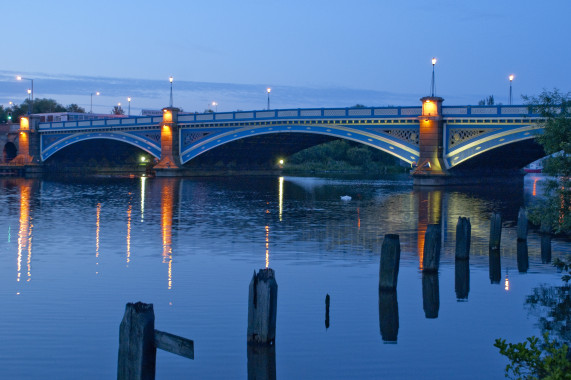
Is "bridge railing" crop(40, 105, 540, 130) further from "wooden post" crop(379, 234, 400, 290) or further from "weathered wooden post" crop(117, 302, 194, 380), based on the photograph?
"weathered wooden post" crop(117, 302, 194, 380)

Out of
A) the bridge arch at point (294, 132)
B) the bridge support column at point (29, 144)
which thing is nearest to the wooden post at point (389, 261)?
the bridge arch at point (294, 132)

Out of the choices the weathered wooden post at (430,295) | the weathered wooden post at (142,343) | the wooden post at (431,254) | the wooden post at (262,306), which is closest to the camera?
the weathered wooden post at (142,343)

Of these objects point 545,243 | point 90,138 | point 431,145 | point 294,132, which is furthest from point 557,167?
point 90,138

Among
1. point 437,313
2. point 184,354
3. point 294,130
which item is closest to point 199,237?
point 437,313

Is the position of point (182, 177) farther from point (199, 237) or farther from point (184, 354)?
point (184, 354)

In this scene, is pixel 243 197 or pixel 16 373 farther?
pixel 243 197

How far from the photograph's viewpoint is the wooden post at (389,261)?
1717cm

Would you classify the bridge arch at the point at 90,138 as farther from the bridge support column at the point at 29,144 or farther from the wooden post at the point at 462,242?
the wooden post at the point at 462,242

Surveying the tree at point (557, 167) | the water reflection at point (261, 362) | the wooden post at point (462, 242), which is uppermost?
the tree at point (557, 167)

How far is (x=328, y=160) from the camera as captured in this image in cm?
13362

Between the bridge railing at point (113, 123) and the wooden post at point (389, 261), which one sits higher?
the bridge railing at point (113, 123)

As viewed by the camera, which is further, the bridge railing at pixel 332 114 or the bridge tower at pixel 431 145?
the bridge tower at pixel 431 145

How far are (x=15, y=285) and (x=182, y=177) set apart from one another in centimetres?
7109

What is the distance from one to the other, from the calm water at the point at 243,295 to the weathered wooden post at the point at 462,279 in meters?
0.14
